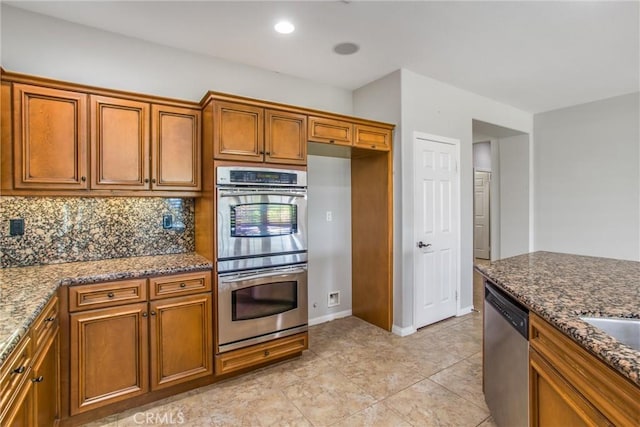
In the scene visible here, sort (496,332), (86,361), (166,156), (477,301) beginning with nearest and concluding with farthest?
(496,332) → (86,361) → (166,156) → (477,301)

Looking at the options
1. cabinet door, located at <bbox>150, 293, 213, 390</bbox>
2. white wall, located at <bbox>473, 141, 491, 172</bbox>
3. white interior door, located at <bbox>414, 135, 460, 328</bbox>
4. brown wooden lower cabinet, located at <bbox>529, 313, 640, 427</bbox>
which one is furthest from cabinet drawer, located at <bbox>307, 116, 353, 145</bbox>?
white wall, located at <bbox>473, 141, 491, 172</bbox>

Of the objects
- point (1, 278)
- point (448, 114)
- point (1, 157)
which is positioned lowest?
point (1, 278)

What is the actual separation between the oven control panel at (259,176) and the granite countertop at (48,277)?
65cm

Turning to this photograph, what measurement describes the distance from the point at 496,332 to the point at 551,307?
2.02 feet

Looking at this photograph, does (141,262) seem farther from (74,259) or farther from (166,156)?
(166,156)

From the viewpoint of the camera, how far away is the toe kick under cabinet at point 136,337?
2.01 m

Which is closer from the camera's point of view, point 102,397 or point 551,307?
point 551,307

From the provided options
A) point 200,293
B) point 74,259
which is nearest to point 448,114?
point 200,293

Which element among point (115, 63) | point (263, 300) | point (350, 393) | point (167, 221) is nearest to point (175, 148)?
point (167, 221)

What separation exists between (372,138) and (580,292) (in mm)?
2210

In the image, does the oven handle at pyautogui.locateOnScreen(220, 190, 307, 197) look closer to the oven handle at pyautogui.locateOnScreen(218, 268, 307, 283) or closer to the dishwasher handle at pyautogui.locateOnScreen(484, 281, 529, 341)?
the oven handle at pyautogui.locateOnScreen(218, 268, 307, 283)

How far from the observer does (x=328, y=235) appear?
12.5 ft

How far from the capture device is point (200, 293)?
7.80 ft

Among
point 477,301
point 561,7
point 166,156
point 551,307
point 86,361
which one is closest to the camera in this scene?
point 551,307
